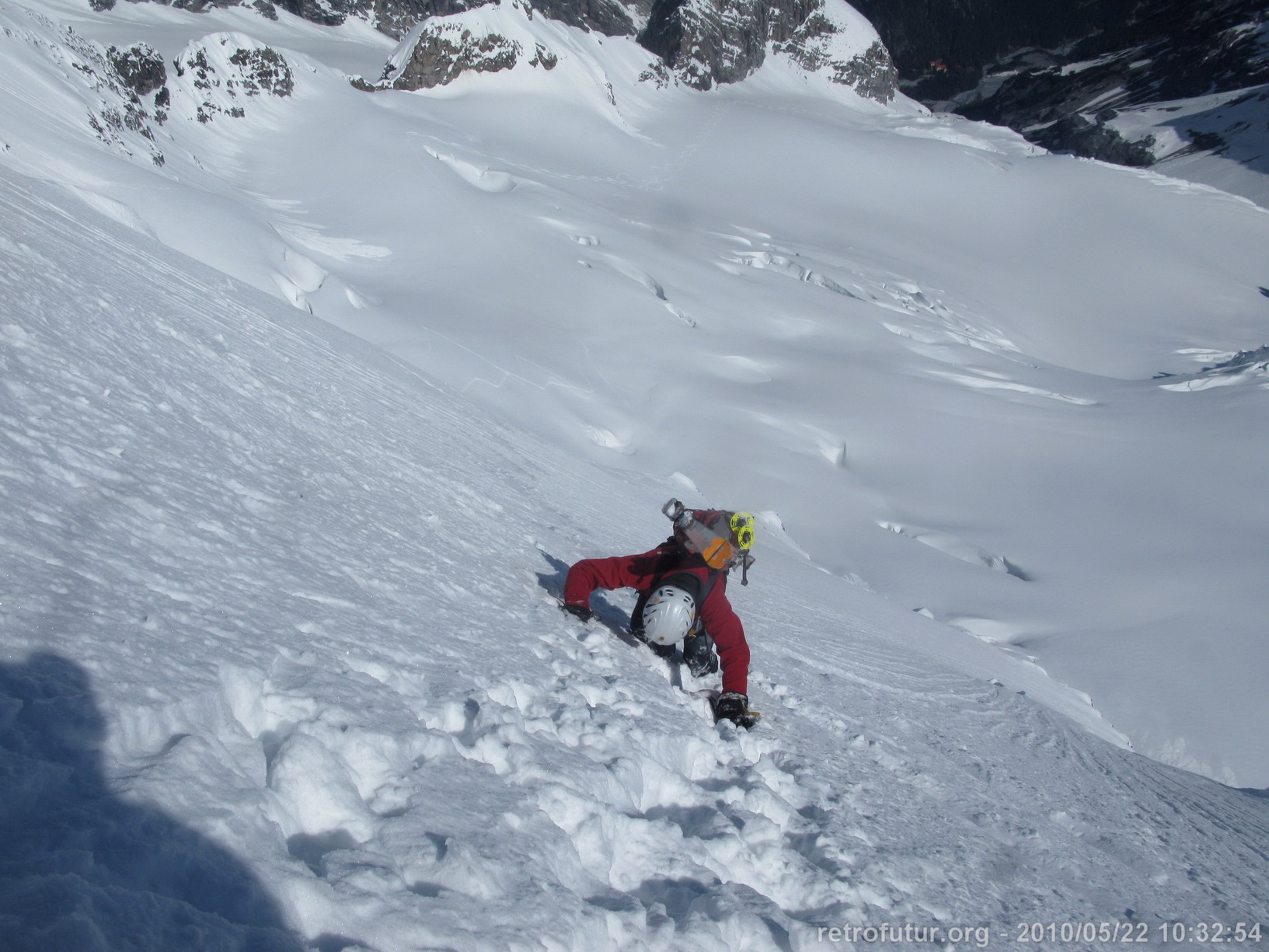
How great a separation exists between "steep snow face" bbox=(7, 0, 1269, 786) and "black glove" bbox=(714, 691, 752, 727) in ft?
10.7

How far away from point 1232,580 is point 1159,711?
2258mm

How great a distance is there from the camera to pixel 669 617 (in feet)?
8.80

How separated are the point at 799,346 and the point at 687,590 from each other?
30.8ft

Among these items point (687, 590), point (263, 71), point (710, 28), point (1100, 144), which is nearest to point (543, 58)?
point (263, 71)

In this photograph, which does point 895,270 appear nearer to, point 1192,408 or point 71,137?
point 1192,408

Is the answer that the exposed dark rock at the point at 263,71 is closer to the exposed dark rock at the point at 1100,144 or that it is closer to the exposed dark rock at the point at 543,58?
the exposed dark rock at the point at 543,58

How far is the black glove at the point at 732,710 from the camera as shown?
94.7 inches

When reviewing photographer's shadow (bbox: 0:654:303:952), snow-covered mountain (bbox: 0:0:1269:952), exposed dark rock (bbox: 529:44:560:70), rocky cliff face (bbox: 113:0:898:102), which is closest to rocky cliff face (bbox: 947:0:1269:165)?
rocky cliff face (bbox: 113:0:898:102)

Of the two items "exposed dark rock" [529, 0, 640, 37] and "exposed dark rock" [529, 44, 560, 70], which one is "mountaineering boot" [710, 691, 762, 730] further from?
"exposed dark rock" [529, 0, 640, 37]

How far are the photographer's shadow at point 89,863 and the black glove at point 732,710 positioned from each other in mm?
1560

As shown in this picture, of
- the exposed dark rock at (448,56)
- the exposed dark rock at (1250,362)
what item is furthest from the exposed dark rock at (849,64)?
the exposed dark rock at (1250,362)

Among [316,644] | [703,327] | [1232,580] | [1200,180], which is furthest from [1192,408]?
[1200,180]

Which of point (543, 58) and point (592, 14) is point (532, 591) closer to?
point (543, 58)

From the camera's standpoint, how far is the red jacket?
2650 millimetres
